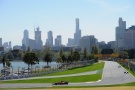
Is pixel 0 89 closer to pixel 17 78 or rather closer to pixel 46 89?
pixel 46 89

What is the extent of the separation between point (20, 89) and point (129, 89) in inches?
711

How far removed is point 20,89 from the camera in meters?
51.3

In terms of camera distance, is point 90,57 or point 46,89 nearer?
point 46,89

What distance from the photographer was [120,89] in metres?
49.5

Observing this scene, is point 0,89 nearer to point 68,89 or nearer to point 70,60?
point 68,89

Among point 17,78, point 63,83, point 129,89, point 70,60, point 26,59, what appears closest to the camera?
point 129,89

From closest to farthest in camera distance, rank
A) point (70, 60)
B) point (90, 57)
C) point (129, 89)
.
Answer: point (129, 89) < point (70, 60) < point (90, 57)

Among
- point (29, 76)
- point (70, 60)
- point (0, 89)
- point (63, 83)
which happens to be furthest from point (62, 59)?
point (0, 89)

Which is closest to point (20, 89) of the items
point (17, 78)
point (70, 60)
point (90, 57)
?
point (17, 78)

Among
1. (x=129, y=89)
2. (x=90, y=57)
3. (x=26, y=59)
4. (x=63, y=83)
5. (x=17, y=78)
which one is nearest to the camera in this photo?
(x=129, y=89)

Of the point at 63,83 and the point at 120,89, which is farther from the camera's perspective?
the point at 63,83

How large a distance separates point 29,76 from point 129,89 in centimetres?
3628

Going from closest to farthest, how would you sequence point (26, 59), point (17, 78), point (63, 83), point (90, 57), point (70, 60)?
point (63, 83)
point (17, 78)
point (26, 59)
point (70, 60)
point (90, 57)

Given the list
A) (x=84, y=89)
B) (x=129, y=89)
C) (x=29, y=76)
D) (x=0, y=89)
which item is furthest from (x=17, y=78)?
(x=129, y=89)
